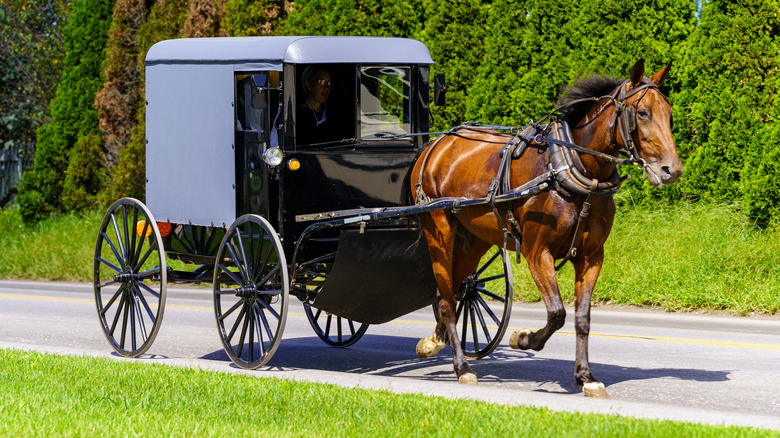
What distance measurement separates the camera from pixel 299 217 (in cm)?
825

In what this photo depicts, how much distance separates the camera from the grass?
12.0 m

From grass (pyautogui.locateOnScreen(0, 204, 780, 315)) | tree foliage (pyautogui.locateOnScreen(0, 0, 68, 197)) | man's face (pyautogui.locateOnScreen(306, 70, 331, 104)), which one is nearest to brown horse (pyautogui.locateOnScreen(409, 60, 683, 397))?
man's face (pyautogui.locateOnScreen(306, 70, 331, 104))

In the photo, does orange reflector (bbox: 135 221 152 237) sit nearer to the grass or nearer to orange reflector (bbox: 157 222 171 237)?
orange reflector (bbox: 157 222 171 237)

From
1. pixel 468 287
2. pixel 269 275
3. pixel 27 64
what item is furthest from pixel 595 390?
pixel 27 64

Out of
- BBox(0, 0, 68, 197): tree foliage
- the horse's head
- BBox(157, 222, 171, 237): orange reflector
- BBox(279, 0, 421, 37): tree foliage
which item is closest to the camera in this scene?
the horse's head

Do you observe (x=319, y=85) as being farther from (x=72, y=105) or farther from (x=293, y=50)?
(x=72, y=105)

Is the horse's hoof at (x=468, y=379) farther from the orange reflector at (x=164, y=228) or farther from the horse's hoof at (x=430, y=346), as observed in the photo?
the orange reflector at (x=164, y=228)

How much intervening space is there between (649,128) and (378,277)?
2.63 m

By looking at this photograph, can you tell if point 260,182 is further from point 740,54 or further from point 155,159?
point 740,54

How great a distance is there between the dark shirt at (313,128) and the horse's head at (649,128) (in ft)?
10.1

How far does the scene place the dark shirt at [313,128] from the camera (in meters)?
8.86

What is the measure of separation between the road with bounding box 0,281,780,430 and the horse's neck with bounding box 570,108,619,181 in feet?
5.00

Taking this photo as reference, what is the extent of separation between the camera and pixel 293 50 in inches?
320

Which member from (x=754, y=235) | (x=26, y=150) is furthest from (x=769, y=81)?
(x=26, y=150)
